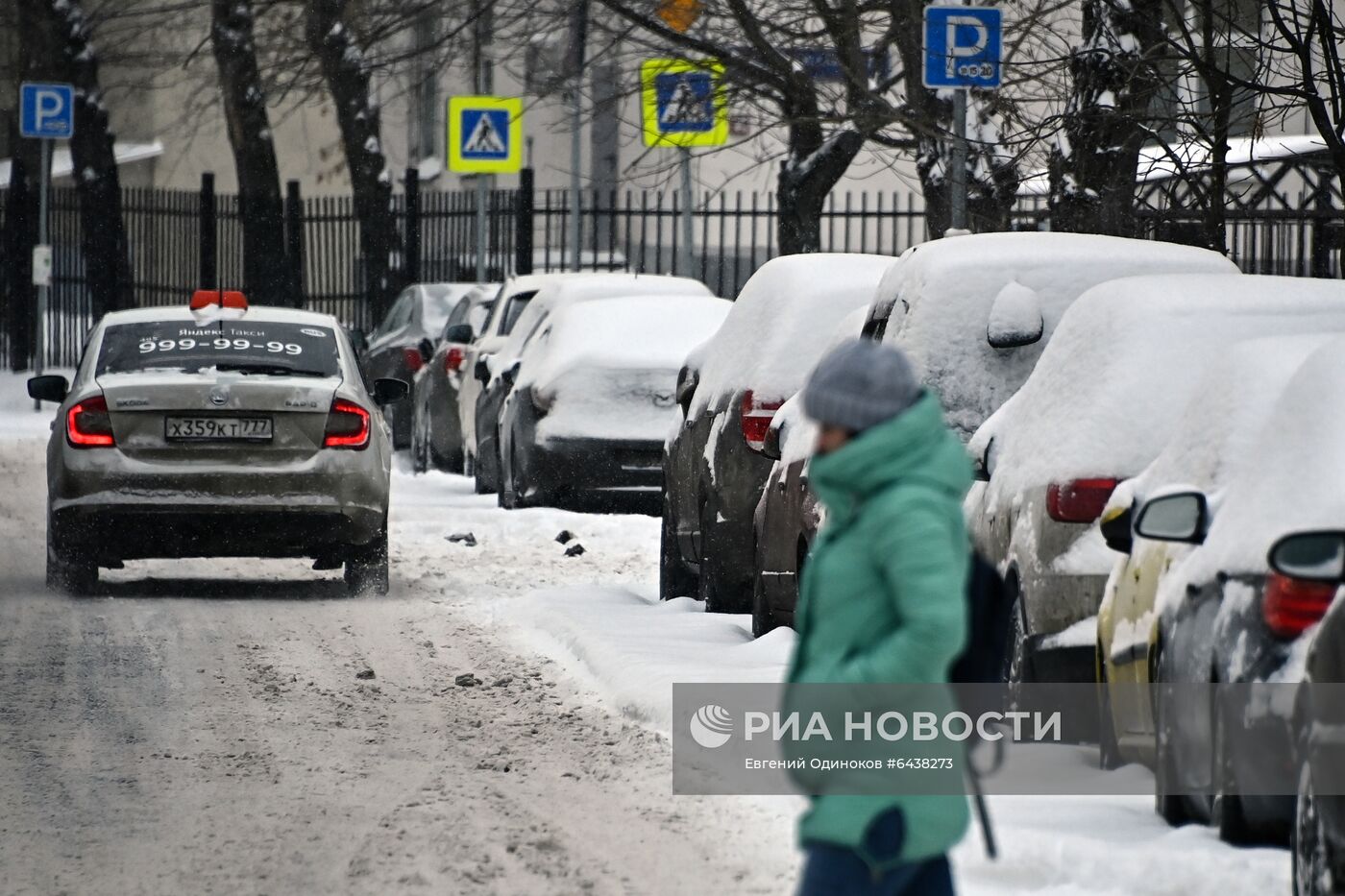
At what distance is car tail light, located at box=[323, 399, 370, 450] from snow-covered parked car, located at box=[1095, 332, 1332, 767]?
19.9ft

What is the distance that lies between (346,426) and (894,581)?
8.88 meters

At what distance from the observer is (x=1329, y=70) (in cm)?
1227

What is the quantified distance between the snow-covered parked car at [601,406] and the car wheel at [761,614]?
5531 millimetres

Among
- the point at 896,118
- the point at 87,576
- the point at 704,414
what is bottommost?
the point at 87,576

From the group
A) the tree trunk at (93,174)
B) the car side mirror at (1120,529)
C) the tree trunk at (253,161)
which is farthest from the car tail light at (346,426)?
the tree trunk at (93,174)

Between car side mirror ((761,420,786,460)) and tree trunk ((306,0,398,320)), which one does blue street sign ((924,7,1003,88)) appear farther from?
tree trunk ((306,0,398,320))

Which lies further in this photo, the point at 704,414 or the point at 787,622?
the point at 704,414

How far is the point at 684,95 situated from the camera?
62.9 feet

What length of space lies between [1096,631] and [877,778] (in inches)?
139

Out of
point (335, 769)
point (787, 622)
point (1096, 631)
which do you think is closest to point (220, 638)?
point (787, 622)

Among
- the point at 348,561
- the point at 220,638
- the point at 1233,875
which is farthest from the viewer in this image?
the point at 348,561

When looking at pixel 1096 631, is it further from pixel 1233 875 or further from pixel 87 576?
pixel 87 576

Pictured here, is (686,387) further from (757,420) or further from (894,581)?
(894,581)

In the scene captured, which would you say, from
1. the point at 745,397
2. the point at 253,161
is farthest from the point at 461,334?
the point at 253,161
